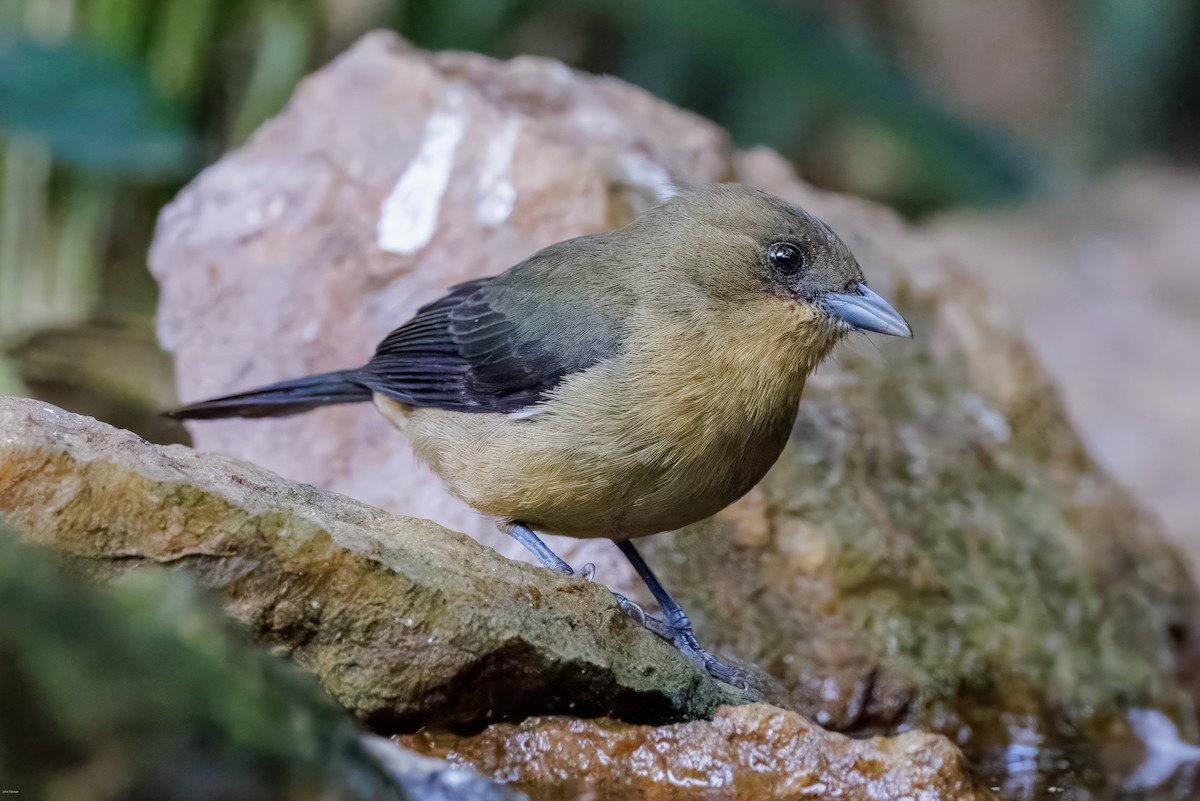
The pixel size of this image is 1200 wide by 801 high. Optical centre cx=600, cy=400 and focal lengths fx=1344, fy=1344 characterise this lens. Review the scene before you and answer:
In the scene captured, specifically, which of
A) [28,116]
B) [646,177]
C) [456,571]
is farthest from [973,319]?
[28,116]

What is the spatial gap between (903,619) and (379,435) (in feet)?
6.17

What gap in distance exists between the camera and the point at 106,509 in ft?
7.95

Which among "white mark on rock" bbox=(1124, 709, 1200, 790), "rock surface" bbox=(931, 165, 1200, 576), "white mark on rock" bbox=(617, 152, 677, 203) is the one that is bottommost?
"rock surface" bbox=(931, 165, 1200, 576)

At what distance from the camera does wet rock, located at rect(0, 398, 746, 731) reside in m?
2.42

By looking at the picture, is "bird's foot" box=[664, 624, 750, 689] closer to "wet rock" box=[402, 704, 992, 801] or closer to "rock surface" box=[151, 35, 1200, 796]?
"rock surface" box=[151, 35, 1200, 796]

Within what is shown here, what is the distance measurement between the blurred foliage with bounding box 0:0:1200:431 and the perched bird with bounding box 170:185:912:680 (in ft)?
7.10

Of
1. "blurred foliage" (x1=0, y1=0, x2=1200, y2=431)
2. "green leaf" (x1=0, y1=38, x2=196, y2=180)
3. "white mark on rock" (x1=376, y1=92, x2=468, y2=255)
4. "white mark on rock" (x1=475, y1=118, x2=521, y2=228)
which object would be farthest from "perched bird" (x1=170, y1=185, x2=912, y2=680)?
"green leaf" (x1=0, y1=38, x2=196, y2=180)

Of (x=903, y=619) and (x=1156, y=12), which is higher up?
(x=1156, y=12)

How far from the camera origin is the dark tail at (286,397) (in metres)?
4.21

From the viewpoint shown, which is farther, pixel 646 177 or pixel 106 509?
pixel 646 177

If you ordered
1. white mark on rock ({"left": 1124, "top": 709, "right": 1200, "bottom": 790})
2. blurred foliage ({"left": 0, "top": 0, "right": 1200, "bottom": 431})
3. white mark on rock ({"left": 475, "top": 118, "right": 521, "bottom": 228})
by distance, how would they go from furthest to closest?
blurred foliage ({"left": 0, "top": 0, "right": 1200, "bottom": 431})
white mark on rock ({"left": 475, "top": 118, "right": 521, "bottom": 228})
white mark on rock ({"left": 1124, "top": 709, "right": 1200, "bottom": 790})

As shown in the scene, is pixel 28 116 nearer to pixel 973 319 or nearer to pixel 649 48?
pixel 649 48

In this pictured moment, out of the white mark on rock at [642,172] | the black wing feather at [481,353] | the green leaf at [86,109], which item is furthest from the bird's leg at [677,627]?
the green leaf at [86,109]

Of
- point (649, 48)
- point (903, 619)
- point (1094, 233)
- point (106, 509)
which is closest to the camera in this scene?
point (106, 509)
